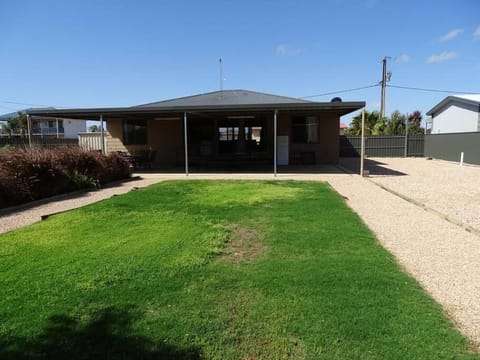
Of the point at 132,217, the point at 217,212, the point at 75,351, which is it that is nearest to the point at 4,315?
the point at 75,351

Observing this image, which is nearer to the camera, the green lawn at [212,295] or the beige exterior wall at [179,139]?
the green lawn at [212,295]

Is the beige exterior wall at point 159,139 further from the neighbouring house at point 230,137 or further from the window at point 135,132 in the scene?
the window at point 135,132

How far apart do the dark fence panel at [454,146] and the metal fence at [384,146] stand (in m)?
0.80

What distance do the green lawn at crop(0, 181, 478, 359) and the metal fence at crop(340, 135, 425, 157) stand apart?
1933 cm

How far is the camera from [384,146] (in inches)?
957

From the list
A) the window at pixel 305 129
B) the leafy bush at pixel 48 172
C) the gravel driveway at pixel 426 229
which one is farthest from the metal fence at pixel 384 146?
the leafy bush at pixel 48 172

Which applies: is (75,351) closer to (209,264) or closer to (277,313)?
(277,313)

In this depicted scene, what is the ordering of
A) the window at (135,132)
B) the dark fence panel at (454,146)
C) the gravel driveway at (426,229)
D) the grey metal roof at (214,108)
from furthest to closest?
the window at (135,132)
the dark fence panel at (454,146)
the grey metal roof at (214,108)
the gravel driveway at (426,229)

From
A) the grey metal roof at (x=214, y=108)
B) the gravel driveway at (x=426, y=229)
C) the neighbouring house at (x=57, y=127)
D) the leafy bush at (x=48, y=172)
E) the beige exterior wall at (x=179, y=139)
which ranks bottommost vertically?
the gravel driveway at (x=426, y=229)

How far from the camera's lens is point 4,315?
9.55ft

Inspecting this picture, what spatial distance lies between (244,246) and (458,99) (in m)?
22.9

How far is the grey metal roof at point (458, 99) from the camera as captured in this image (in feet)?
68.5

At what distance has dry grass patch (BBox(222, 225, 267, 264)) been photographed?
4.25 m

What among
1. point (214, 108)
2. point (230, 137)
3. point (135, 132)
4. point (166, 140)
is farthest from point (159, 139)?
point (214, 108)
